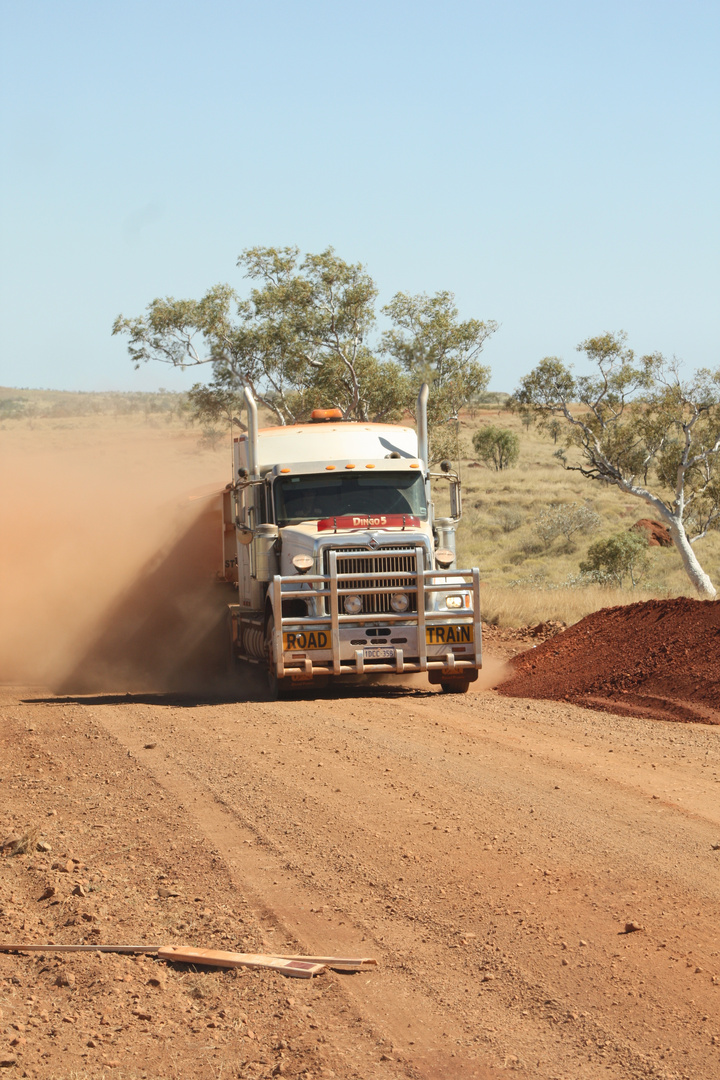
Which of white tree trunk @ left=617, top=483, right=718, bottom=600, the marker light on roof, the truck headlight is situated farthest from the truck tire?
white tree trunk @ left=617, top=483, right=718, bottom=600

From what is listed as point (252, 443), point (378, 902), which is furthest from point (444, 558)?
point (378, 902)

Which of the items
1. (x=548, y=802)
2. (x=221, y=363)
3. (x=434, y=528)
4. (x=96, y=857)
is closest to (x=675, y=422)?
(x=221, y=363)

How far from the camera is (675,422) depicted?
29.2 m

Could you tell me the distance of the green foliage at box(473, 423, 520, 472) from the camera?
67.4m

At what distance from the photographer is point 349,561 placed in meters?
13.6

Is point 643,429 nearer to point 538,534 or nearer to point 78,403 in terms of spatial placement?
point 538,534

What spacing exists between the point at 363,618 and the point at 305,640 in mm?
766

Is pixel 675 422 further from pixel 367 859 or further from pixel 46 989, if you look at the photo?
pixel 46 989

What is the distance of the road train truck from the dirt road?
302cm

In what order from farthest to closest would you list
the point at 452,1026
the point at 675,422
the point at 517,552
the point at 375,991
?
the point at 517,552, the point at 675,422, the point at 375,991, the point at 452,1026

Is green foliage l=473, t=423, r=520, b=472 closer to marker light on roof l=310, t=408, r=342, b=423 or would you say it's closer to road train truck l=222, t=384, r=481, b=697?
marker light on roof l=310, t=408, r=342, b=423

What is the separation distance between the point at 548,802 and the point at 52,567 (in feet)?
43.6

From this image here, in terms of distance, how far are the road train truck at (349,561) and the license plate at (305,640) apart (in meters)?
0.01

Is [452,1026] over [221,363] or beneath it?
beneath
